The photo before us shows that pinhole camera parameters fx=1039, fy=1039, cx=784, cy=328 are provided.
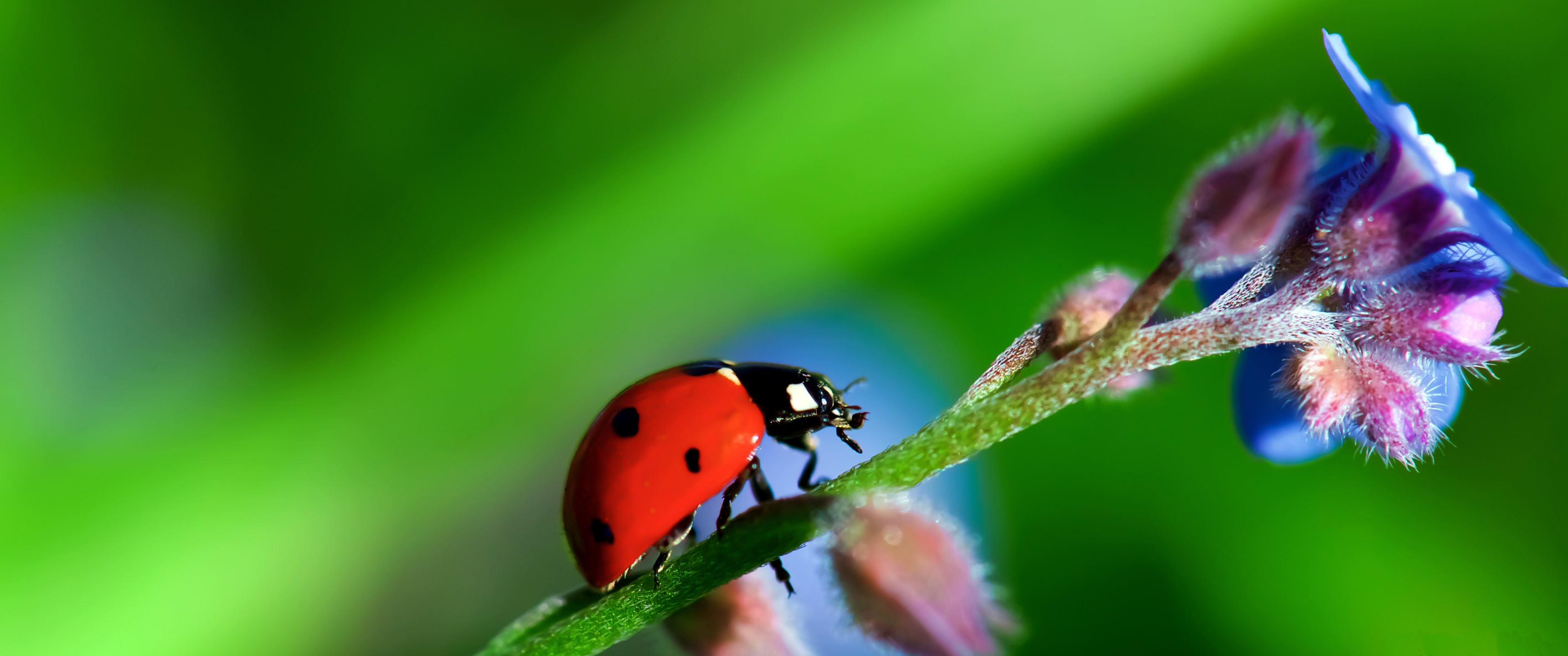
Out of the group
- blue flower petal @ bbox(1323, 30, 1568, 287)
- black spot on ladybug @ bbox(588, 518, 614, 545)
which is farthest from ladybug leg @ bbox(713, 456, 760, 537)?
blue flower petal @ bbox(1323, 30, 1568, 287)

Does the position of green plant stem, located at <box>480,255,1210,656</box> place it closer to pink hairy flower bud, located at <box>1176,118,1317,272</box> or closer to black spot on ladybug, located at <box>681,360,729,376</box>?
pink hairy flower bud, located at <box>1176,118,1317,272</box>

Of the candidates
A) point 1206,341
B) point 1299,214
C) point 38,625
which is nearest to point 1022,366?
point 1206,341

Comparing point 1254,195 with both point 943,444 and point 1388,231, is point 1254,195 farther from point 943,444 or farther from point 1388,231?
point 943,444

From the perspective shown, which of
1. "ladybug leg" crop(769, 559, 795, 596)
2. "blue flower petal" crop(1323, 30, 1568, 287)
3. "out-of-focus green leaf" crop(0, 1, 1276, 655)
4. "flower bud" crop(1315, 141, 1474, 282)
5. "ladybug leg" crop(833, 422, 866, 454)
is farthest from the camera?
"out-of-focus green leaf" crop(0, 1, 1276, 655)

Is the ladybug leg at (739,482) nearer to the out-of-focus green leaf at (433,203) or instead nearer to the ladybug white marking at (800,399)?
the ladybug white marking at (800,399)

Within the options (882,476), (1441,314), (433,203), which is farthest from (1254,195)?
(433,203)

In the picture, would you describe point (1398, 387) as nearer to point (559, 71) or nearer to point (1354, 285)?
point (1354, 285)
